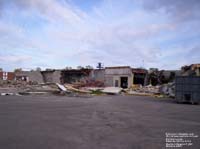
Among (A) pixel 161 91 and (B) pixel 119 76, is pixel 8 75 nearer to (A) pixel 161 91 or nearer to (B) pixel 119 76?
(B) pixel 119 76

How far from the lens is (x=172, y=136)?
8.22m

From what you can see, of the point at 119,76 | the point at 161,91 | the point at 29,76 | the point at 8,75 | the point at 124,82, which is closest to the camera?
the point at 161,91

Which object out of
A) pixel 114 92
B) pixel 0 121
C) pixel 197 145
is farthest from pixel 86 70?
pixel 197 145

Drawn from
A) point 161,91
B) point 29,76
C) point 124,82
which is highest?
point 29,76

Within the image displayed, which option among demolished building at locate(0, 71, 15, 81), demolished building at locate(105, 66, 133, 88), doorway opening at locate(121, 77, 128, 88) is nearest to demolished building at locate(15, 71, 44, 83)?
demolished building at locate(0, 71, 15, 81)

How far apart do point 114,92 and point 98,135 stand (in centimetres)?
2973

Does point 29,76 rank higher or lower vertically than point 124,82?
higher

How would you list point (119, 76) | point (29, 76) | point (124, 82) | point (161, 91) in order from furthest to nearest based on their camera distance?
point (29, 76) → point (124, 82) → point (119, 76) → point (161, 91)

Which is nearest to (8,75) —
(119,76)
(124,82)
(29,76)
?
(29,76)

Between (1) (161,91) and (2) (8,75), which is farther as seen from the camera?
(2) (8,75)

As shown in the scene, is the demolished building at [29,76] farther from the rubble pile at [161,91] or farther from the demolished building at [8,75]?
the rubble pile at [161,91]

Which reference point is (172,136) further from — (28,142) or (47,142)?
(28,142)

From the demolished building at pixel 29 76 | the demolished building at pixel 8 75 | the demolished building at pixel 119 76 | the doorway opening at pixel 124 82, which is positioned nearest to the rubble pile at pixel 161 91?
the demolished building at pixel 119 76

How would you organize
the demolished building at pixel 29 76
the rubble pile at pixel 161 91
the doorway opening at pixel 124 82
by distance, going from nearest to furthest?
the rubble pile at pixel 161 91 → the doorway opening at pixel 124 82 → the demolished building at pixel 29 76
